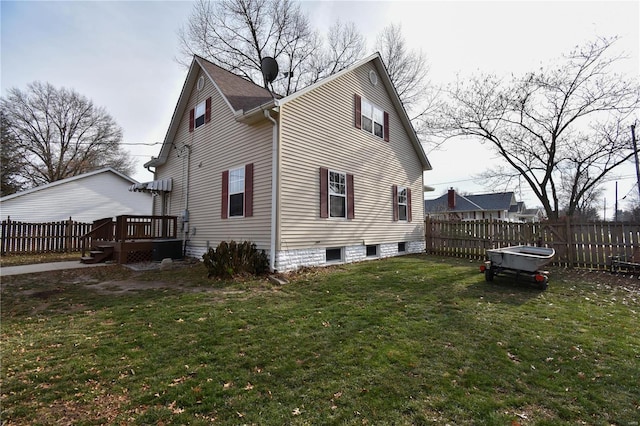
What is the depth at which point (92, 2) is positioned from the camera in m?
7.05

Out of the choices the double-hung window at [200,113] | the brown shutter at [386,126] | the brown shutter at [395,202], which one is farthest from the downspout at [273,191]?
the brown shutter at [395,202]

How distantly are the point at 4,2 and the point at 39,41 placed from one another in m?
2.08

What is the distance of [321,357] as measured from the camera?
3525mm

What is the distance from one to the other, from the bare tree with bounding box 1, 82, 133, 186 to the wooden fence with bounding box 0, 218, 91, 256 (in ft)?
63.6

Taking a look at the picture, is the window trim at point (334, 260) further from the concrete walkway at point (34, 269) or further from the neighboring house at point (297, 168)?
the concrete walkway at point (34, 269)

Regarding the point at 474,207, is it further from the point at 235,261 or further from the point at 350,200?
the point at 235,261

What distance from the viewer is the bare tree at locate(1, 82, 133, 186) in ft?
90.6

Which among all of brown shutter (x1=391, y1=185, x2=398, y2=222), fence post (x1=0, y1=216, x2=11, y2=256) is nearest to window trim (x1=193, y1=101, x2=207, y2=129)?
brown shutter (x1=391, y1=185, x2=398, y2=222)

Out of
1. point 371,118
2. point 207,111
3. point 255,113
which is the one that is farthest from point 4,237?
point 371,118

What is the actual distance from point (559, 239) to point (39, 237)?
21659 millimetres

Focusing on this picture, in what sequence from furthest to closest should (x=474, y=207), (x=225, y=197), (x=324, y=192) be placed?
(x=474, y=207)
(x=225, y=197)
(x=324, y=192)

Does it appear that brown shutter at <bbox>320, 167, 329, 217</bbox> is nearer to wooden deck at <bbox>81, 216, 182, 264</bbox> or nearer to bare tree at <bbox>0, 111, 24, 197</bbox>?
wooden deck at <bbox>81, 216, 182, 264</bbox>

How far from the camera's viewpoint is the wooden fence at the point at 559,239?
8742mm

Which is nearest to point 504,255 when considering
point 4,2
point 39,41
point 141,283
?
point 141,283
